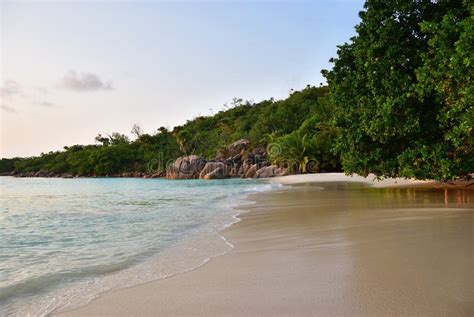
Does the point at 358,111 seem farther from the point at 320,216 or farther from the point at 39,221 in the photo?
the point at 39,221

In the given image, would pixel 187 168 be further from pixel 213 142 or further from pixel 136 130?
pixel 136 130

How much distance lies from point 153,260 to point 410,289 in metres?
3.07

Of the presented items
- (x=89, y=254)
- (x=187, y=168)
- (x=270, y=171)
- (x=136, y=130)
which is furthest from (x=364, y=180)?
(x=136, y=130)

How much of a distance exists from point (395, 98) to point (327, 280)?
8732mm

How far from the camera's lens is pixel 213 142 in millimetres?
67188

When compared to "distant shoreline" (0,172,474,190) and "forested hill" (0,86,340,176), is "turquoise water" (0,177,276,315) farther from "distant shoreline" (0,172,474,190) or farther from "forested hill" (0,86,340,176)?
"forested hill" (0,86,340,176)

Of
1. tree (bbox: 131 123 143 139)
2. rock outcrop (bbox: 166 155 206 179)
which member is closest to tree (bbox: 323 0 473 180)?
rock outcrop (bbox: 166 155 206 179)

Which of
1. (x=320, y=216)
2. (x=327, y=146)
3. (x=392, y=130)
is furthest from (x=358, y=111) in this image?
(x=327, y=146)

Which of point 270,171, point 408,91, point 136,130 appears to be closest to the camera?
point 408,91

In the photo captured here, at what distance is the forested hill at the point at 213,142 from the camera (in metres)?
39.0

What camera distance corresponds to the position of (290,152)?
3831 centimetres

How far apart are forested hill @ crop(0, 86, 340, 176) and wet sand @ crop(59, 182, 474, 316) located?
32474mm

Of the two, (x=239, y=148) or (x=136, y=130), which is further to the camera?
(x=136, y=130)

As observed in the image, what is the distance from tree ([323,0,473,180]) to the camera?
1087cm
